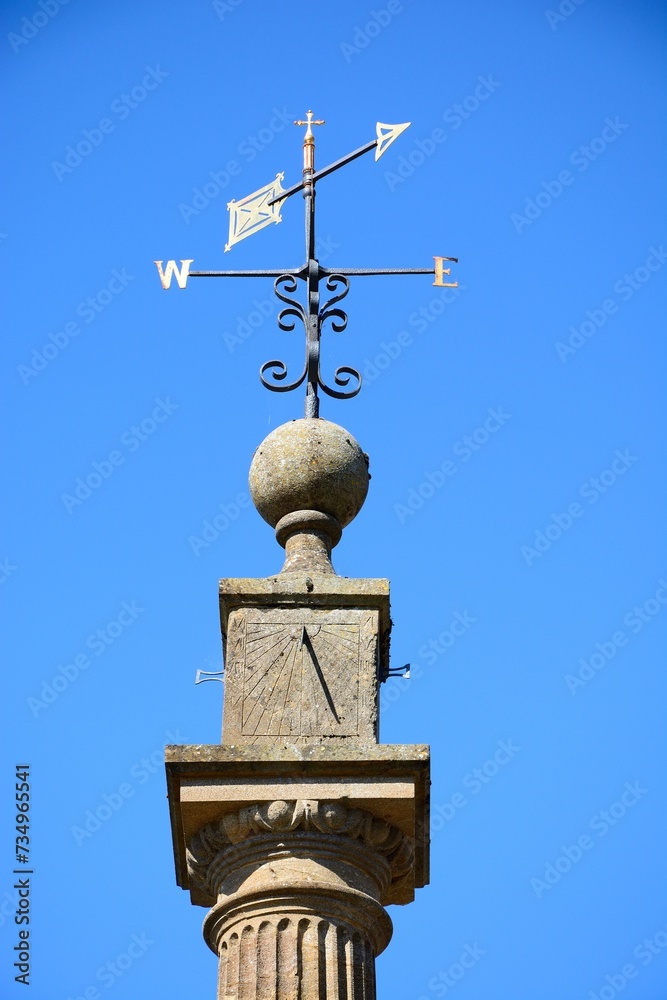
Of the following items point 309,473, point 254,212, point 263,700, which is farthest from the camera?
point 254,212

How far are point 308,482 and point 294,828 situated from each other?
7.88ft

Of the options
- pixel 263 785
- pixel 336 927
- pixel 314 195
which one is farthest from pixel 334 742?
pixel 314 195

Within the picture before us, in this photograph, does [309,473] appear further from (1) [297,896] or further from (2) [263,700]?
(1) [297,896]

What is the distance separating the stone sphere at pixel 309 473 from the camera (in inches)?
358

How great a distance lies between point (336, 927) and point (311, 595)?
1.95 m

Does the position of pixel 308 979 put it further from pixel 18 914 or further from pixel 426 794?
pixel 18 914

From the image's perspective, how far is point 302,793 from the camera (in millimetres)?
7445

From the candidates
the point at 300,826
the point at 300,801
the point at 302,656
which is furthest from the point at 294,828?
the point at 302,656

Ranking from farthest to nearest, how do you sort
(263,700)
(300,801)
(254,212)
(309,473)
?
(254,212)
(309,473)
(263,700)
(300,801)

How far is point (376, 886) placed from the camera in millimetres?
7641

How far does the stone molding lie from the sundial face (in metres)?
0.55

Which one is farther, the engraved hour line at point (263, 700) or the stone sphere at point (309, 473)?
the stone sphere at point (309, 473)

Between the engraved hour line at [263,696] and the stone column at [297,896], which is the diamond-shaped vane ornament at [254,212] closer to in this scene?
the engraved hour line at [263,696]

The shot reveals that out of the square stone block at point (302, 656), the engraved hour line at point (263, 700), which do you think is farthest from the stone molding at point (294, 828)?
the engraved hour line at point (263, 700)
